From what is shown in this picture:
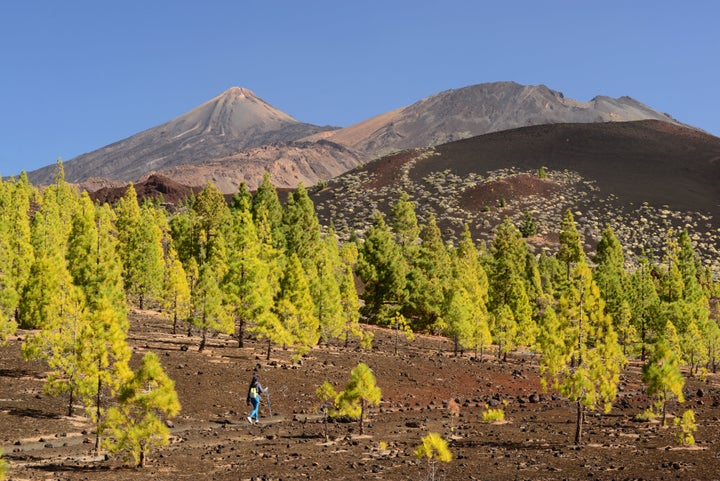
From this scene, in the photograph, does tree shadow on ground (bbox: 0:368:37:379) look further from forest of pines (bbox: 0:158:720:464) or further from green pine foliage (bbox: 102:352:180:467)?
green pine foliage (bbox: 102:352:180:467)

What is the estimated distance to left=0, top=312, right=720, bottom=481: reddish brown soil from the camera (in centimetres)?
2272

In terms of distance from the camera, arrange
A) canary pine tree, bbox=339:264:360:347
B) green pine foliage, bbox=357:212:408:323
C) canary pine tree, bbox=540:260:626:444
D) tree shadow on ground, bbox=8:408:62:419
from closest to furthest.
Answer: canary pine tree, bbox=540:260:626:444 → tree shadow on ground, bbox=8:408:62:419 → canary pine tree, bbox=339:264:360:347 → green pine foliage, bbox=357:212:408:323

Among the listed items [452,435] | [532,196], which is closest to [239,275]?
[452,435]

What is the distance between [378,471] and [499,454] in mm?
5783

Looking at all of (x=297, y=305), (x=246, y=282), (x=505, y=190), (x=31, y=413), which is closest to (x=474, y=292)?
(x=297, y=305)

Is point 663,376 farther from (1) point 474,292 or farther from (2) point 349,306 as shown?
(1) point 474,292

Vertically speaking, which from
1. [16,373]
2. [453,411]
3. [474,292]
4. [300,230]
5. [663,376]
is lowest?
[453,411]

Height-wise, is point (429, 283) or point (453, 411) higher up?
point (429, 283)

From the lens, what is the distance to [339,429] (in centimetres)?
3156

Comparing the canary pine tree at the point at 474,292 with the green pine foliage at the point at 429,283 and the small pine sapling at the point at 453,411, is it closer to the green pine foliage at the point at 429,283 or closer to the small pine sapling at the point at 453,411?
the green pine foliage at the point at 429,283

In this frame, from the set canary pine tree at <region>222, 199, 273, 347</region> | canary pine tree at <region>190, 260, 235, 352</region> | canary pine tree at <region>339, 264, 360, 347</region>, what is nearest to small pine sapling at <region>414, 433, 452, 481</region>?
canary pine tree at <region>222, 199, 273, 347</region>

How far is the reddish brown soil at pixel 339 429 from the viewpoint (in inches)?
894

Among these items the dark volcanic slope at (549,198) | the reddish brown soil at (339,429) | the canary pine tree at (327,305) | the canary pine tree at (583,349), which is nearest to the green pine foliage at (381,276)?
the canary pine tree at (327,305)

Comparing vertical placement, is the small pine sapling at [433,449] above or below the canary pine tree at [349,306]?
below
